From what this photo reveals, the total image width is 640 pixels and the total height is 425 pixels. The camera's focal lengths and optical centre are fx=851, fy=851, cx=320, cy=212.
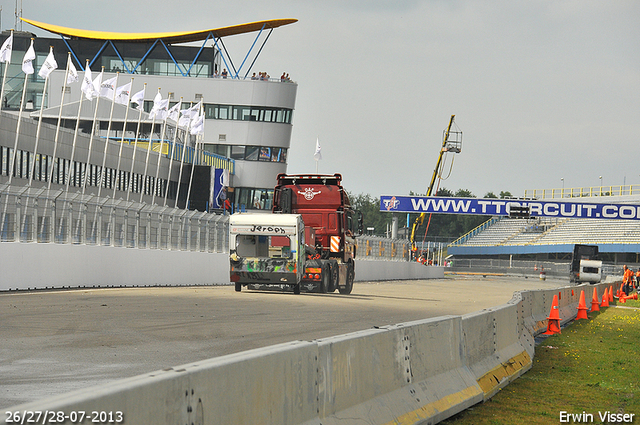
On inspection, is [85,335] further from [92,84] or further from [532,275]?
[532,275]

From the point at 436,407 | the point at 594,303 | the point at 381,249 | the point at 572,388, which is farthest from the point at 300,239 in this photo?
the point at 381,249

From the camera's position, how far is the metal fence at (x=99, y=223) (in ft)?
74.6

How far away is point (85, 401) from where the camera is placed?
336 cm

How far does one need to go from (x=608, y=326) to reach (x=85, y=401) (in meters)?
19.5

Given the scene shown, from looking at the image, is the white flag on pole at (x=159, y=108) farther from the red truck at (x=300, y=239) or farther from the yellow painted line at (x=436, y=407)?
the yellow painted line at (x=436, y=407)

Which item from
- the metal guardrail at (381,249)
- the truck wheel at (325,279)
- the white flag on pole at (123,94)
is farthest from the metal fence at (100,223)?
the white flag on pole at (123,94)

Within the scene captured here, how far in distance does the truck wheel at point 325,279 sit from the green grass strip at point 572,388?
1325 centimetres

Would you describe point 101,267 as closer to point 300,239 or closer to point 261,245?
point 261,245

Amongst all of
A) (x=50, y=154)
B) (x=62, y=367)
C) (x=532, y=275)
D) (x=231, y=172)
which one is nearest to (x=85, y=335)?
(x=62, y=367)

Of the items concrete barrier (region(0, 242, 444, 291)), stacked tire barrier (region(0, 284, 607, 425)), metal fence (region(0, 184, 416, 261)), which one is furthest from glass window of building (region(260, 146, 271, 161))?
stacked tire barrier (region(0, 284, 607, 425))

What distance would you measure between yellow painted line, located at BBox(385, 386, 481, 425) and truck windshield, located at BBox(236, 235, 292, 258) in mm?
19275

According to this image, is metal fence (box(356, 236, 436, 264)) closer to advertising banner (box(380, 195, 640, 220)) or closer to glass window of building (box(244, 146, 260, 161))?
advertising banner (box(380, 195, 640, 220))

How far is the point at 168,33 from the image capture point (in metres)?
80.5

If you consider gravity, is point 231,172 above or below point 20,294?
above
